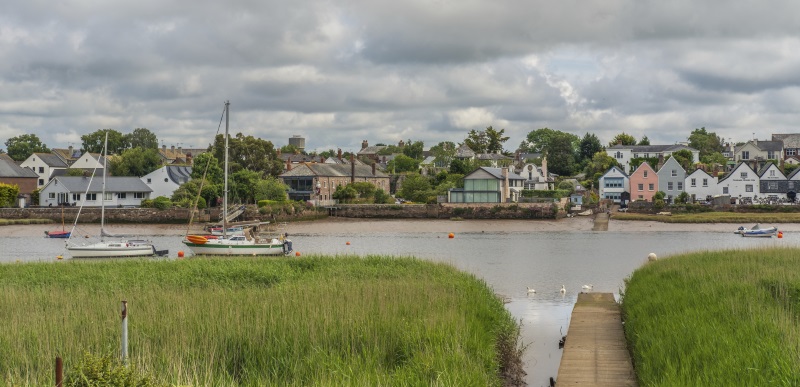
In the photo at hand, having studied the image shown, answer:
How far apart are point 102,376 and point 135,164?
369ft

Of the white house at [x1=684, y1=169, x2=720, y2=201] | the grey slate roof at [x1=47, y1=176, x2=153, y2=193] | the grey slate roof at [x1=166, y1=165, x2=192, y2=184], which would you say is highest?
the grey slate roof at [x1=166, y1=165, x2=192, y2=184]

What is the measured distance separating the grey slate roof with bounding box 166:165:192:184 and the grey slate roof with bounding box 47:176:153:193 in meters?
4.44

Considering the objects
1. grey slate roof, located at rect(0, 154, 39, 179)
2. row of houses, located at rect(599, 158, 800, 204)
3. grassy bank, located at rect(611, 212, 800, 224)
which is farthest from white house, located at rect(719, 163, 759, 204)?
grey slate roof, located at rect(0, 154, 39, 179)

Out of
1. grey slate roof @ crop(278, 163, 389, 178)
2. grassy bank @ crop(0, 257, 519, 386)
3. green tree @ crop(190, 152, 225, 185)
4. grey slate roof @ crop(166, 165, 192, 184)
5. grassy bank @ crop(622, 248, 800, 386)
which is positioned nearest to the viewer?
grassy bank @ crop(622, 248, 800, 386)

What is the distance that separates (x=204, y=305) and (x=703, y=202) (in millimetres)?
85259

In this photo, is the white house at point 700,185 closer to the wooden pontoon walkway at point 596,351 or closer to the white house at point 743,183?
the white house at point 743,183

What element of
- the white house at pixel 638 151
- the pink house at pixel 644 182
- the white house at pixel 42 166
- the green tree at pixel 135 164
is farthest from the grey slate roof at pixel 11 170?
the white house at pixel 638 151

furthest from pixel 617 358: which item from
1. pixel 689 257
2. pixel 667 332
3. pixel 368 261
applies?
pixel 368 261

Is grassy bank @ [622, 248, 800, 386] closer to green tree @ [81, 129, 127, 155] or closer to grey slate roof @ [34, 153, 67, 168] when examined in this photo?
grey slate roof @ [34, 153, 67, 168]

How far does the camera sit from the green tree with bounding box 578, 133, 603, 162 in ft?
483

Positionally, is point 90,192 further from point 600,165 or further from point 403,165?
point 600,165

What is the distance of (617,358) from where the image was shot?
18984 mm

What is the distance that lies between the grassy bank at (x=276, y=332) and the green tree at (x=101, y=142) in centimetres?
13968

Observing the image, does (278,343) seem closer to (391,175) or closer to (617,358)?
(617,358)
